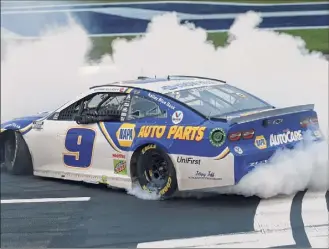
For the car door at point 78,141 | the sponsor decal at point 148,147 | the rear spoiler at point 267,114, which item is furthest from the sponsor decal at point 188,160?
the car door at point 78,141

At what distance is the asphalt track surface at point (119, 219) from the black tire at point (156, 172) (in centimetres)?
14

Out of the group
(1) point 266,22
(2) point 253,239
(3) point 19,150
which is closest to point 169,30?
(1) point 266,22

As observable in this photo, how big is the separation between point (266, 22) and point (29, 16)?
463 cm

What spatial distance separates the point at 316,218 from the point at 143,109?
2079 mm

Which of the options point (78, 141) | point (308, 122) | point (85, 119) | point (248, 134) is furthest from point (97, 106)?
point (308, 122)

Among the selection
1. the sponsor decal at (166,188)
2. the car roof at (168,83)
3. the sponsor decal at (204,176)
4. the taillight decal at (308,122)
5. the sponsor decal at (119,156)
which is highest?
the car roof at (168,83)

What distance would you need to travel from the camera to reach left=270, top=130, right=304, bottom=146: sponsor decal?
5.67 m

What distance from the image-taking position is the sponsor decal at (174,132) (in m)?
5.57

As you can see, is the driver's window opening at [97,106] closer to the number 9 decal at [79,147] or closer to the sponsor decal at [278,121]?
the number 9 decal at [79,147]

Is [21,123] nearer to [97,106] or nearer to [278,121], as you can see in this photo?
[97,106]

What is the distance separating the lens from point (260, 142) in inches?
220

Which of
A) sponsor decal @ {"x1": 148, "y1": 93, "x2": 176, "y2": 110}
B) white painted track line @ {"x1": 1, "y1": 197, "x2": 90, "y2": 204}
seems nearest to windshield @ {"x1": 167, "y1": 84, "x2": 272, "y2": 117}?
sponsor decal @ {"x1": 148, "y1": 93, "x2": 176, "y2": 110}

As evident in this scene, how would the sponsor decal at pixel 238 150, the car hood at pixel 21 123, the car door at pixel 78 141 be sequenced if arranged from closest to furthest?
the sponsor decal at pixel 238 150 → the car door at pixel 78 141 → the car hood at pixel 21 123

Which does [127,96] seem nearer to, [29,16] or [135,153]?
[135,153]
